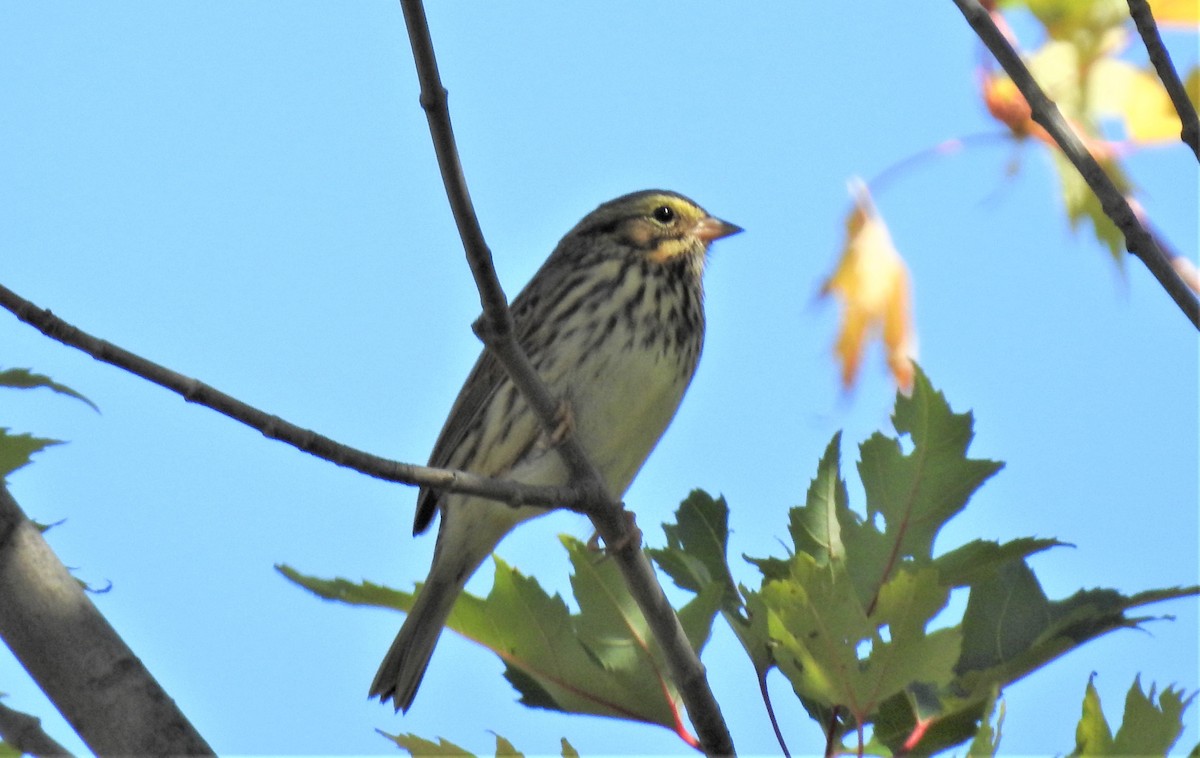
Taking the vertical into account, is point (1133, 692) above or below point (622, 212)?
below

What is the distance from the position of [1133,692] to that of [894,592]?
392mm

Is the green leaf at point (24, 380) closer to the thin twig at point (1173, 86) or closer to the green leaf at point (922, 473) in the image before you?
the green leaf at point (922, 473)

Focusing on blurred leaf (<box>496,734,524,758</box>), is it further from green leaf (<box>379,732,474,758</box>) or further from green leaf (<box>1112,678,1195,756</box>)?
green leaf (<box>1112,678,1195,756</box>)

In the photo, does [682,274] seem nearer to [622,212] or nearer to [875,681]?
[622,212]

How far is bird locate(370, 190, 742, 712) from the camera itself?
4891 millimetres

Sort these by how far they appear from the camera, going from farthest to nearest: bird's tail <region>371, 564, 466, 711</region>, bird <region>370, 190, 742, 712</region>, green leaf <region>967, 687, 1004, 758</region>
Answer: bird's tail <region>371, 564, 466, 711</region> → bird <region>370, 190, 742, 712</region> → green leaf <region>967, 687, 1004, 758</region>

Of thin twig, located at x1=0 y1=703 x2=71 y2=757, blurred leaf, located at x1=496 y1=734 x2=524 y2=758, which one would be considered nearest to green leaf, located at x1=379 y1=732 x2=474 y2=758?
blurred leaf, located at x1=496 y1=734 x2=524 y2=758

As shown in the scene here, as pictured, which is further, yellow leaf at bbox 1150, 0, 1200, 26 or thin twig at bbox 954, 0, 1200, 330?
yellow leaf at bbox 1150, 0, 1200, 26

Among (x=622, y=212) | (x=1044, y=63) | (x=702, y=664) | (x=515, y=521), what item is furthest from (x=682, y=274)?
(x=702, y=664)

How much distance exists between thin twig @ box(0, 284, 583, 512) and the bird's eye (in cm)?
273

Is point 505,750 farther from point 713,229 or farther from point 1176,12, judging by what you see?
point 713,229

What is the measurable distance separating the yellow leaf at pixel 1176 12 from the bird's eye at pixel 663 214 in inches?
84.5

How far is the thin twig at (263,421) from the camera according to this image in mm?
2506

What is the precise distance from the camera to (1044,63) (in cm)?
427
